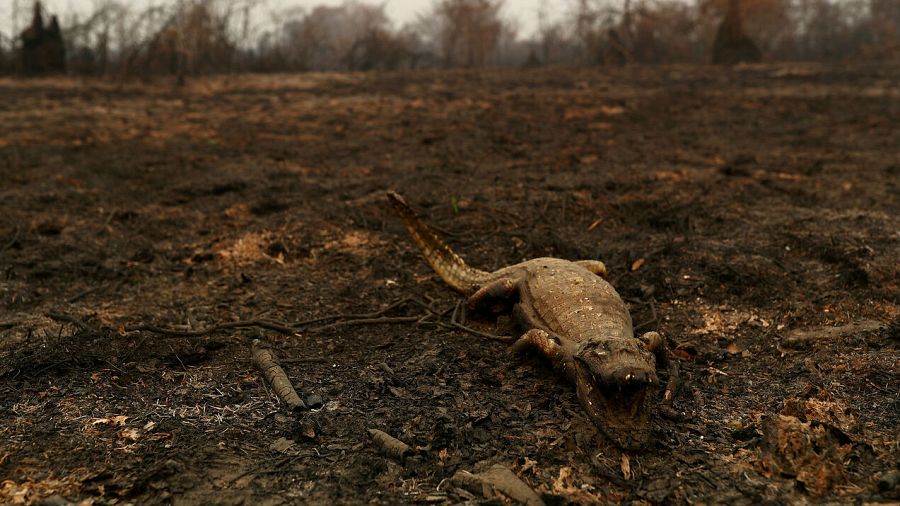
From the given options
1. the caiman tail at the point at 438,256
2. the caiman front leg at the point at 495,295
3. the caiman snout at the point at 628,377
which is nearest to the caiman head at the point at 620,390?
the caiman snout at the point at 628,377

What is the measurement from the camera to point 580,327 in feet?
11.6

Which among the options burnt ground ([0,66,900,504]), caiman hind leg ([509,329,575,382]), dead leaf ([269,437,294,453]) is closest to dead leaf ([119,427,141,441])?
burnt ground ([0,66,900,504])

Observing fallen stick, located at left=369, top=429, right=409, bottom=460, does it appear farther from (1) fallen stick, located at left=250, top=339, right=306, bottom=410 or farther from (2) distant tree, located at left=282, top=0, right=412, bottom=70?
(2) distant tree, located at left=282, top=0, right=412, bottom=70

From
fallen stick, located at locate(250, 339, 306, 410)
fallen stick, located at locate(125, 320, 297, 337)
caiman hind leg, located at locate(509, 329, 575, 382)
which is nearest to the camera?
fallen stick, located at locate(250, 339, 306, 410)

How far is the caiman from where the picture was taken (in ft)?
9.43

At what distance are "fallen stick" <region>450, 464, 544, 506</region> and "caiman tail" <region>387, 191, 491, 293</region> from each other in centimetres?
208

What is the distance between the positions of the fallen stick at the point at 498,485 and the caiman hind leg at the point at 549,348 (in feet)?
2.61

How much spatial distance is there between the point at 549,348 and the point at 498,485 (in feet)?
Answer: 3.61

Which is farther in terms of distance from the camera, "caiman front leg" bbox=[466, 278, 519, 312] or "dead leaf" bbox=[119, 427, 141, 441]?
"caiman front leg" bbox=[466, 278, 519, 312]

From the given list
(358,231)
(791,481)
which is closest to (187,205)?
(358,231)

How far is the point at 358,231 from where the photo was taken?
6312 millimetres

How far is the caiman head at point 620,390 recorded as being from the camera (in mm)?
2828

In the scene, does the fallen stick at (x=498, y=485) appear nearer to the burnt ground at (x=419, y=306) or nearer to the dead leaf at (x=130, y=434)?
the burnt ground at (x=419, y=306)

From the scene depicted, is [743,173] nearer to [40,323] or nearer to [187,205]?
[187,205]
